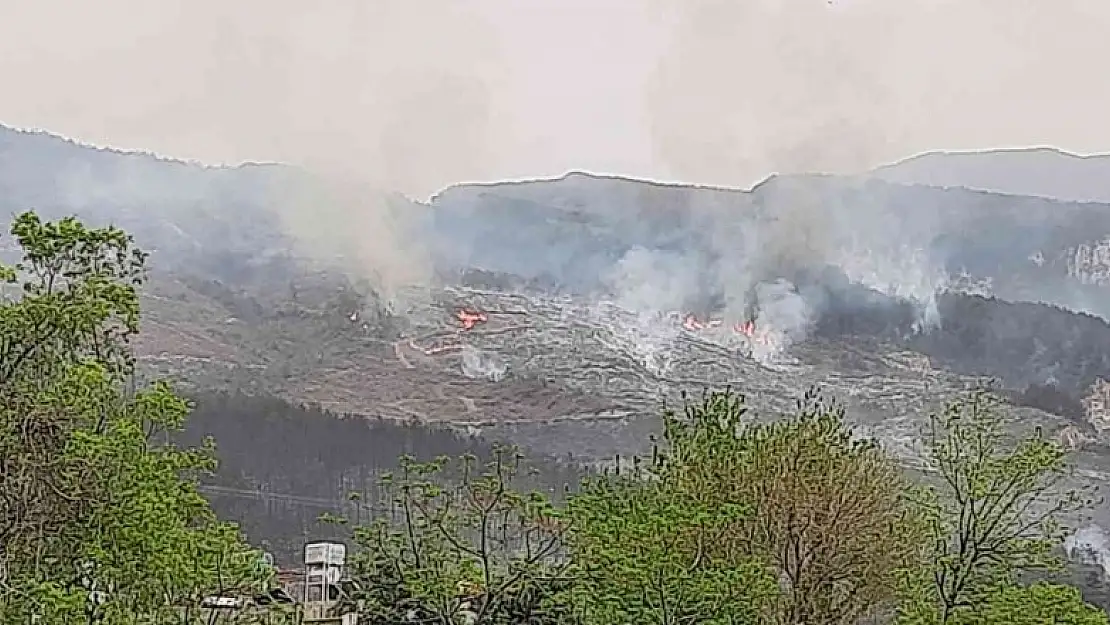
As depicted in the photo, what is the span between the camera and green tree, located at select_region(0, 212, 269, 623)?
29.4 feet

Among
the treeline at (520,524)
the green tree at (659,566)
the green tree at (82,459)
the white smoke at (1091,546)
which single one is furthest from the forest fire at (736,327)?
the green tree at (82,459)

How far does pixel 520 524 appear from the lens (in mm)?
13352

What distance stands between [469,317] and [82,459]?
94.0 ft

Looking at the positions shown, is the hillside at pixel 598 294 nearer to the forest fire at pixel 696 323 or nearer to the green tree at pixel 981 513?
the forest fire at pixel 696 323

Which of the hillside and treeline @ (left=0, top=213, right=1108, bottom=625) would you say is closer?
treeline @ (left=0, top=213, right=1108, bottom=625)

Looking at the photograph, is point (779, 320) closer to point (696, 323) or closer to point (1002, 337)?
point (696, 323)

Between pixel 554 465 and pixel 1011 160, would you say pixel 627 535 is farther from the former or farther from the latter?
pixel 1011 160

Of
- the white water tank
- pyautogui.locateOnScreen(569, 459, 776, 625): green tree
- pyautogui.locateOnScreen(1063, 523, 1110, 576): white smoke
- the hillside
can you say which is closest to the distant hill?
the hillside

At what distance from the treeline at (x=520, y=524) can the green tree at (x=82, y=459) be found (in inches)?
0.6

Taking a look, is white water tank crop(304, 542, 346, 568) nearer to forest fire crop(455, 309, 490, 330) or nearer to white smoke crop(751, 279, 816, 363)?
forest fire crop(455, 309, 490, 330)

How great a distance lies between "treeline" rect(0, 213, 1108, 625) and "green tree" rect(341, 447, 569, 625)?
3 centimetres

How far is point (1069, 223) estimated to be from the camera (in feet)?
133

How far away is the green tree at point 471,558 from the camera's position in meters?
12.5

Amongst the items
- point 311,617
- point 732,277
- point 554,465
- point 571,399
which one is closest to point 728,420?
point 311,617
